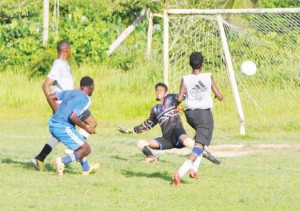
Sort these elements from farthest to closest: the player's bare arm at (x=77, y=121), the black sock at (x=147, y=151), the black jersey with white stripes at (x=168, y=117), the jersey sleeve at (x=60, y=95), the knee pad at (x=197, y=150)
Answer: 1. the black sock at (x=147, y=151)
2. the black jersey with white stripes at (x=168, y=117)
3. the jersey sleeve at (x=60, y=95)
4. the player's bare arm at (x=77, y=121)
5. the knee pad at (x=197, y=150)

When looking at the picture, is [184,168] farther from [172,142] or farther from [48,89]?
[48,89]

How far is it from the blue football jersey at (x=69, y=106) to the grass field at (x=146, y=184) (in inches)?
28.2

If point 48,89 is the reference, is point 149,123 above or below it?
below

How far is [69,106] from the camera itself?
11.9m

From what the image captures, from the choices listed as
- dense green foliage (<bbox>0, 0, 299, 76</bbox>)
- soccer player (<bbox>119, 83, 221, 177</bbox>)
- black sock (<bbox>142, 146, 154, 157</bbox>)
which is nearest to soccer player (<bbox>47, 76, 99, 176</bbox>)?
soccer player (<bbox>119, 83, 221, 177</bbox>)

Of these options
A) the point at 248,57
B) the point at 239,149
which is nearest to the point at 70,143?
the point at 239,149

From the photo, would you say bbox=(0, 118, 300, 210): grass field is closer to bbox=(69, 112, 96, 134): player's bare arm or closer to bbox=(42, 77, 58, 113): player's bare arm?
bbox=(69, 112, 96, 134): player's bare arm

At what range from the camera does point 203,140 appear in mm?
11477

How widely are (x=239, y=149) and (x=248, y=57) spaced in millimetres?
4408

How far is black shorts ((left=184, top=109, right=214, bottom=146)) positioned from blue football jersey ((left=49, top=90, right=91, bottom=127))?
1.40 metres

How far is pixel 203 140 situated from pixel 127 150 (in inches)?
196

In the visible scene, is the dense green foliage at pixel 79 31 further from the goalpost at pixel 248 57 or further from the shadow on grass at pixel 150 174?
the shadow on grass at pixel 150 174

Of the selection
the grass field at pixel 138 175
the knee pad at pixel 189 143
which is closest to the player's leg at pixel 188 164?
the grass field at pixel 138 175

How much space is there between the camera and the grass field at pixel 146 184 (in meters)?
9.77
